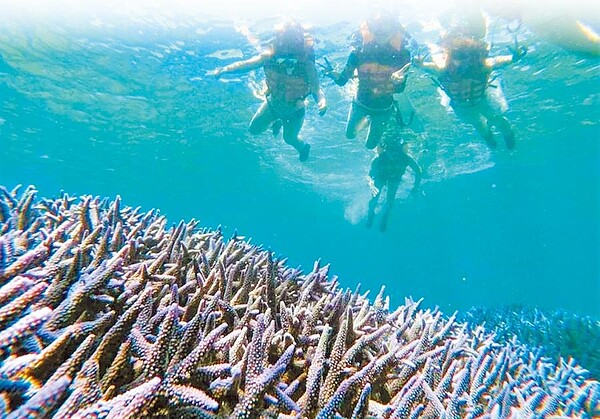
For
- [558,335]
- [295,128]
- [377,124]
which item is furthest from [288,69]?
[558,335]

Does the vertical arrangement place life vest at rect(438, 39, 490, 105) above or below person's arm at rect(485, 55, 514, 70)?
below

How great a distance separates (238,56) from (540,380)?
18765mm

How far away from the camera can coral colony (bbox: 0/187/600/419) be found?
1289 millimetres

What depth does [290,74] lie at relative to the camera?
388 inches

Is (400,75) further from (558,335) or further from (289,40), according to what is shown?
(558,335)

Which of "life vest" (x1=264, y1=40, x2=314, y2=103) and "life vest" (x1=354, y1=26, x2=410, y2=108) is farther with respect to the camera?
"life vest" (x1=264, y1=40, x2=314, y2=103)

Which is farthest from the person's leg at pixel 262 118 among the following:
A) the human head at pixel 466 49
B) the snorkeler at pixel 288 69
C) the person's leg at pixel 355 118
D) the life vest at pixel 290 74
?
the human head at pixel 466 49

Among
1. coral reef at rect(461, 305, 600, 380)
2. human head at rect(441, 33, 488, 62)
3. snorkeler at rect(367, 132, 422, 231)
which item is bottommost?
coral reef at rect(461, 305, 600, 380)

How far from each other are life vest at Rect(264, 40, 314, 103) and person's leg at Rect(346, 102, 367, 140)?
1.81m

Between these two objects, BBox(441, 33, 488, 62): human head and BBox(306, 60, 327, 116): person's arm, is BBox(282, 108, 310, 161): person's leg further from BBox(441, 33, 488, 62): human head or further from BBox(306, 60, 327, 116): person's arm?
BBox(441, 33, 488, 62): human head

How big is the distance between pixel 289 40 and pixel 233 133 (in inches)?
792

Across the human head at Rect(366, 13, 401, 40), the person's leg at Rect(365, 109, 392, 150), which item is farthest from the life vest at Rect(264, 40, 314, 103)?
the person's leg at Rect(365, 109, 392, 150)

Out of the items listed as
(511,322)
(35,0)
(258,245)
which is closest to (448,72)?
(511,322)

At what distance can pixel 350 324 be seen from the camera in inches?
84.7
